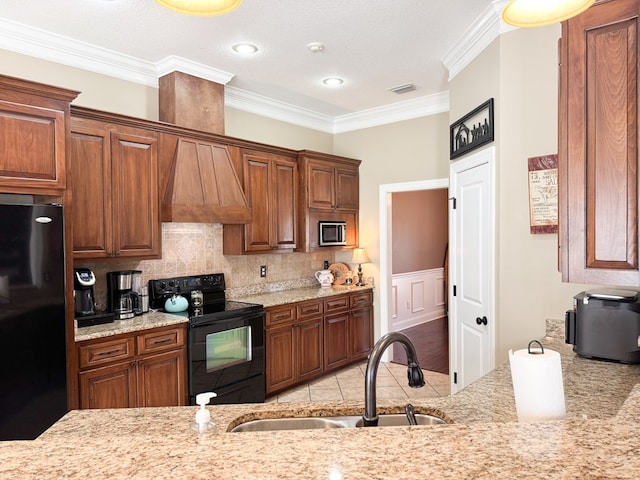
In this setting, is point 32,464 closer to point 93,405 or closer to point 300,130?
point 93,405

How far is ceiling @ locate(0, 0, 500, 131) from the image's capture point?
2.92 m

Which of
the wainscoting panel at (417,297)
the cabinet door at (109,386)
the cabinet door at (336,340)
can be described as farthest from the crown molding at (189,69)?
the wainscoting panel at (417,297)

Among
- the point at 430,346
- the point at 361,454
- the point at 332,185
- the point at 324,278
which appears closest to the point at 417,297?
the point at 430,346

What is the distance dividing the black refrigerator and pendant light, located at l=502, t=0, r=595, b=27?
2.51m

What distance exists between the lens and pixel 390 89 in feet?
15.2

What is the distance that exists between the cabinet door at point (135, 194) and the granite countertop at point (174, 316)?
0.50 metres

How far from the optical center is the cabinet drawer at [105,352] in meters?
2.87

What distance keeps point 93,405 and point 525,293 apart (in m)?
2.85

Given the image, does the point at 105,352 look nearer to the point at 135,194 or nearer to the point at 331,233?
the point at 135,194

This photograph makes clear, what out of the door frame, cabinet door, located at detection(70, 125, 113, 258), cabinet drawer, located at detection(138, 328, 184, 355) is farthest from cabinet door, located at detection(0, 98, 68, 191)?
the door frame

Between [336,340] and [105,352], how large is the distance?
2587 millimetres

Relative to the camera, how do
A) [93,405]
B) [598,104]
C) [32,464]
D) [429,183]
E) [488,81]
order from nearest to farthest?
[32,464]
[598,104]
[93,405]
[488,81]
[429,183]

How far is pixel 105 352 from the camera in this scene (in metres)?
2.97

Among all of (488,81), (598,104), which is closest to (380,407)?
(598,104)
